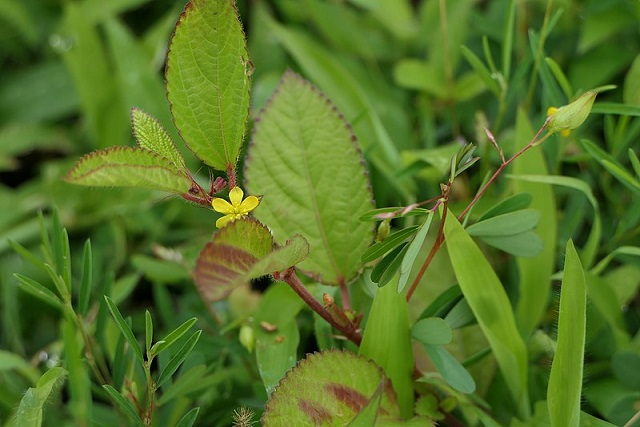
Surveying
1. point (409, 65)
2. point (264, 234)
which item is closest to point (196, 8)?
point (264, 234)

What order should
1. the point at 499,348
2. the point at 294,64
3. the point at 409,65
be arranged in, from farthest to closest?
the point at 294,64
the point at 409,65
the point at 499,348

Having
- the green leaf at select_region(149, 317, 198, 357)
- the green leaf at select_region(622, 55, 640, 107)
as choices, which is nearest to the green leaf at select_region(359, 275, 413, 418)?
the green leaf at select_region(149, 317, 198, 357)

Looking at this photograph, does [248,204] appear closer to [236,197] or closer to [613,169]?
[236,197]

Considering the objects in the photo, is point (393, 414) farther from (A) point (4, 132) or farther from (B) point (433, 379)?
(A) point (4, 132)

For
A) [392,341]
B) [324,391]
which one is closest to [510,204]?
[392,341]

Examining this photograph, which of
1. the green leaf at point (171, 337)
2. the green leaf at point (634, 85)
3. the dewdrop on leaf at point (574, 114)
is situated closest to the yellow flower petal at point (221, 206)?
the green leaf at point (171, 337)

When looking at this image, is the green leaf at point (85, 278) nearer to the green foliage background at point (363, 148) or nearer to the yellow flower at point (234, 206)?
the green foliage background at point (363, 148)
